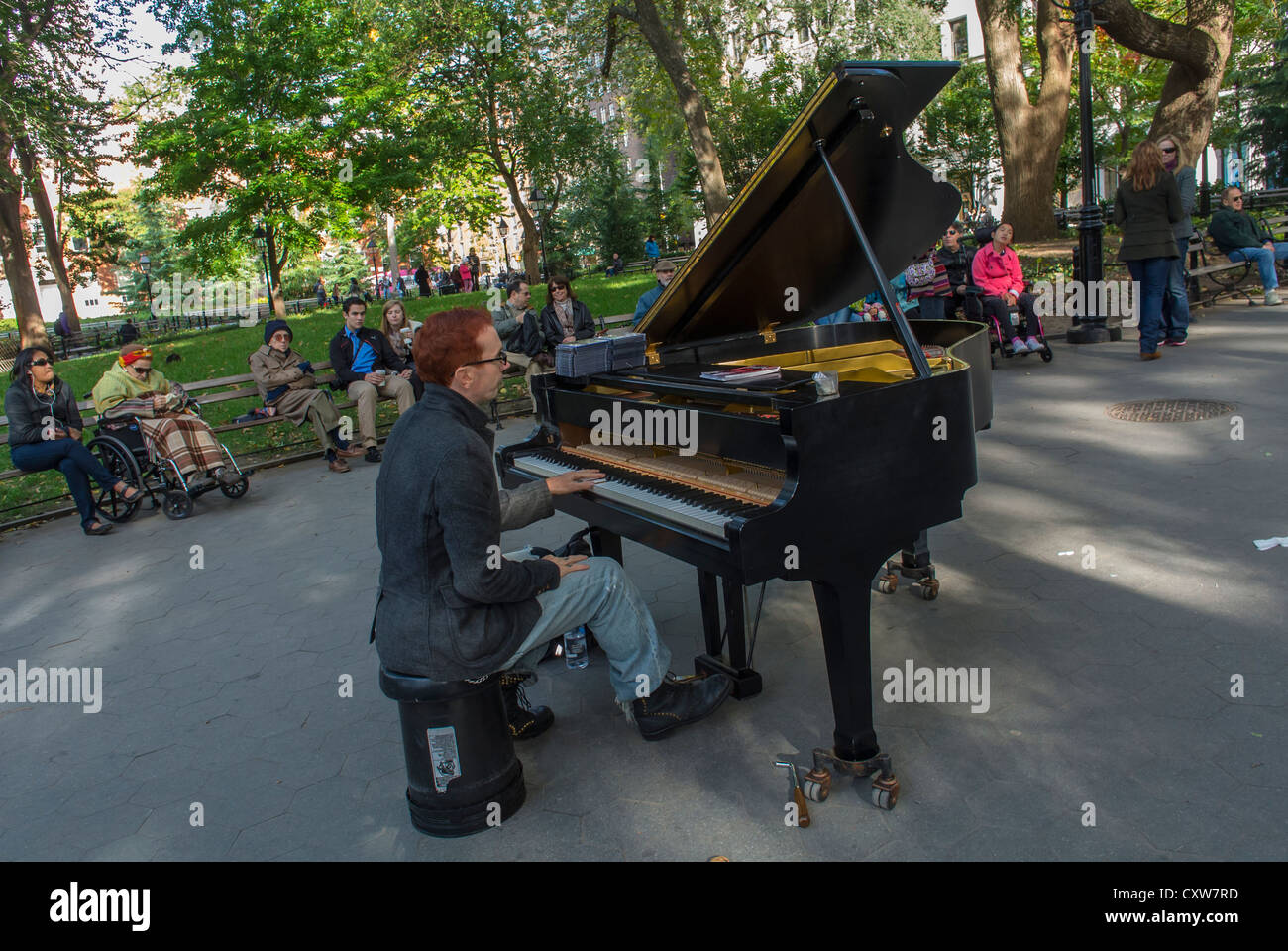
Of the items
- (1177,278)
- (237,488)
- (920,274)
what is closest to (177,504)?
(237,488)

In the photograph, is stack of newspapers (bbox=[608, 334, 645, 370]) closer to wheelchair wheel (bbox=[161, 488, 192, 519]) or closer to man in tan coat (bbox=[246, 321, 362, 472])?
wheelchair wheel (bbox=[161, 488, 192, 519])

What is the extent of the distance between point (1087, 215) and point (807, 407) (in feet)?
34.7

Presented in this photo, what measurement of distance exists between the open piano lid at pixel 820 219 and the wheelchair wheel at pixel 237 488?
5.68 m

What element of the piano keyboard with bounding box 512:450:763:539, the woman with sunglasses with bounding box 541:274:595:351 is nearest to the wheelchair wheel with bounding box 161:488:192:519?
the woman with sunglasses with bounding box 541:274:595:351

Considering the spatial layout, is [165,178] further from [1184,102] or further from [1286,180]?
[1286,180]

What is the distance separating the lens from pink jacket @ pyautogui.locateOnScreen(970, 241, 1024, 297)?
11.2 meters

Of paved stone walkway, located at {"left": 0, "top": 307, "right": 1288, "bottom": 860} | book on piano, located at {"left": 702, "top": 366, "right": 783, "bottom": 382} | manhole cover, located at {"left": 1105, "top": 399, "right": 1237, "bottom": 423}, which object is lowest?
paved stone walkway, located at {"left": 0, "top": 307, "right": 1288, "bottom": 860}

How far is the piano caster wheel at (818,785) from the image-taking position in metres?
3.37

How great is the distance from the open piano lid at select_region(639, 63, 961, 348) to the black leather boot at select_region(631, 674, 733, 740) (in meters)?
1.88

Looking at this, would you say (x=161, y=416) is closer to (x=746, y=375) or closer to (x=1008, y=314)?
(x=746, y=375)

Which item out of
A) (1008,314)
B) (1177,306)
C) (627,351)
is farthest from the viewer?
(1008,314)

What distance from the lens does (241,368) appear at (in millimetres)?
16656

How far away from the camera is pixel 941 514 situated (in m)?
3.34

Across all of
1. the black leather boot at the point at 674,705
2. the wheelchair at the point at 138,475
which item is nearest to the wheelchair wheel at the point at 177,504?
the wheelchair at the point at 138,475
